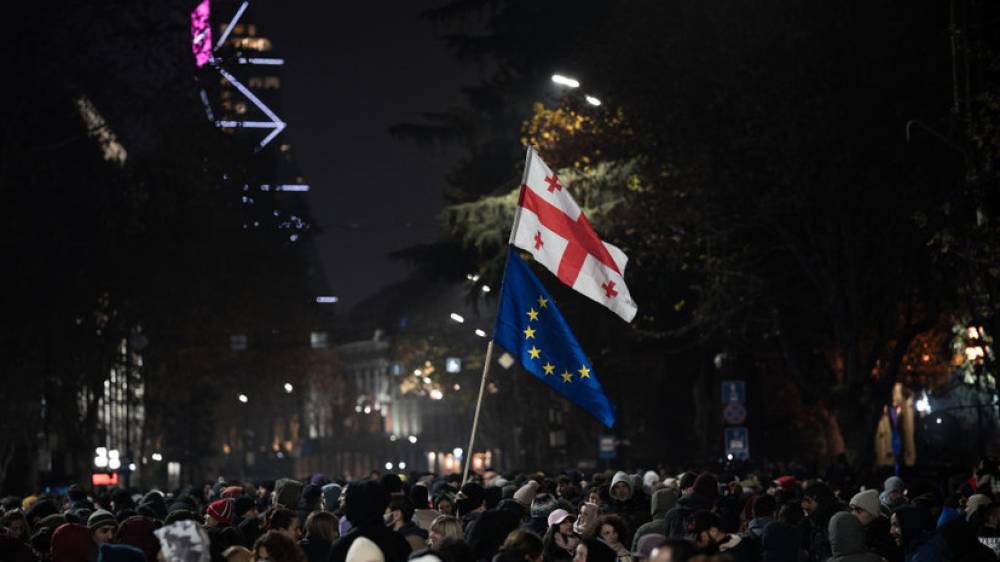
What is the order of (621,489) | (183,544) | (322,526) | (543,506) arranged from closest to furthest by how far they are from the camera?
(183,544) → (322,526) → (543,506) → (621,489)

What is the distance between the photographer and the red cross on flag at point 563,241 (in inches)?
637

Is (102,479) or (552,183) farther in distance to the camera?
(102,479)

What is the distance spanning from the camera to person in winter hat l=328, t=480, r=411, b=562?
10133mm

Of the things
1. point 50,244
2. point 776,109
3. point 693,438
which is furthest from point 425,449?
point 776,109

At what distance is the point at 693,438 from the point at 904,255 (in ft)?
58.1

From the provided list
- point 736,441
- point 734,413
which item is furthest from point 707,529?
point 734,413

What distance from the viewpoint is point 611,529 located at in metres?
11.4

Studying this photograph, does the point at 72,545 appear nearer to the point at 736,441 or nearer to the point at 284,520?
the point at 284,520

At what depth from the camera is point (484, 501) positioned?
1467 cm

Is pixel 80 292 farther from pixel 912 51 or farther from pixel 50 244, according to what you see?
pixel 912 51

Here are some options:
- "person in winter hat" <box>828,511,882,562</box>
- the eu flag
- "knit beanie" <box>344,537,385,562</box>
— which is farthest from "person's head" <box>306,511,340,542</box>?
the eu flag

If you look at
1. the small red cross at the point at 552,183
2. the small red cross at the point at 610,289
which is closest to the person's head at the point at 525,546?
the small red cross at the point at 552,183

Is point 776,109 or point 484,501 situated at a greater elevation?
point 776,109

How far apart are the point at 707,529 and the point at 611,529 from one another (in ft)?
2.97
